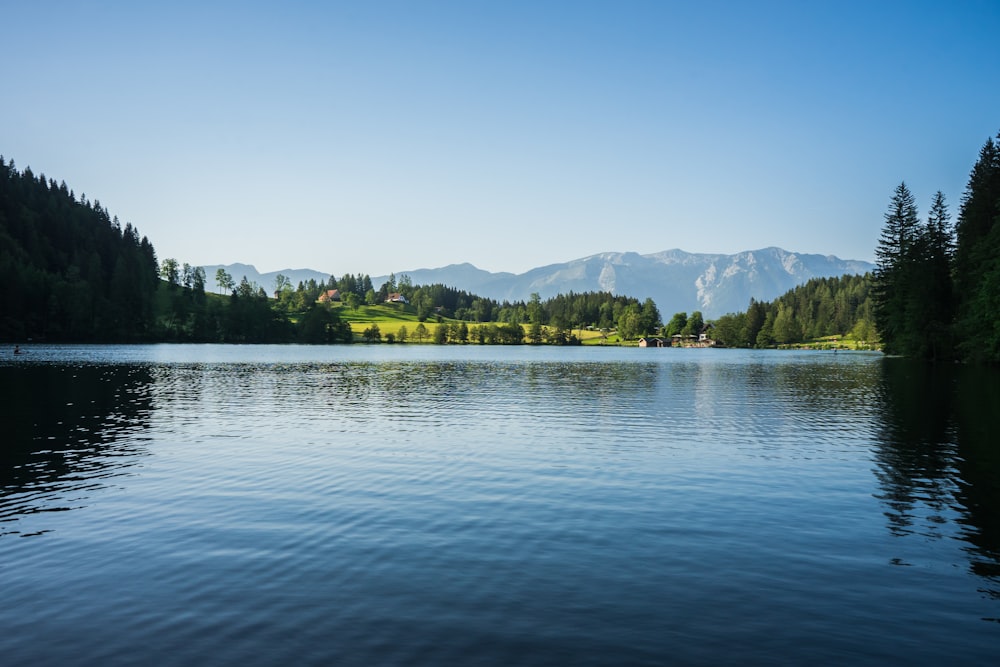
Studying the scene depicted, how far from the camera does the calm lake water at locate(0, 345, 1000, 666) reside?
40.9ft

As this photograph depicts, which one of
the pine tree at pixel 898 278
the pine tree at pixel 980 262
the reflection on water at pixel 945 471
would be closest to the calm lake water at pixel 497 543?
the reflection on water at pixel 945 471

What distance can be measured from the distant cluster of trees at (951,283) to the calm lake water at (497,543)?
66.5 metres

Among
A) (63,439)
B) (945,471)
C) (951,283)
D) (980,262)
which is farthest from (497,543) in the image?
(951,283)

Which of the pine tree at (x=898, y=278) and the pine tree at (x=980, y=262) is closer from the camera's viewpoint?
the pine tree at (x=980, y=262)

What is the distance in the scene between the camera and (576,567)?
16.5 m

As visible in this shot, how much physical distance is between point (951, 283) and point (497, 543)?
133 m

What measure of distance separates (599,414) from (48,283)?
211109mm

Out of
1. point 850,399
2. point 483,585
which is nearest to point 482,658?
point 483,585

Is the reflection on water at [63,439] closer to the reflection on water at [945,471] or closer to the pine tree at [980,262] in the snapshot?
the reflection on water at [945,471]

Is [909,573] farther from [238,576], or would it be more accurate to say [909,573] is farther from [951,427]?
[951,427]

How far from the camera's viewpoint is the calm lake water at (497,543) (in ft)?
40.9

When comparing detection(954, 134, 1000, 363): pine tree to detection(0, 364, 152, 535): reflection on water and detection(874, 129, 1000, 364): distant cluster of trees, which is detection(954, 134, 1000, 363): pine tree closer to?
detection(874, 129, 1000, 364): distant cluster of trees

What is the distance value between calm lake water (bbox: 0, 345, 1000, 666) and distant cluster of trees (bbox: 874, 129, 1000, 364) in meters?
66.5

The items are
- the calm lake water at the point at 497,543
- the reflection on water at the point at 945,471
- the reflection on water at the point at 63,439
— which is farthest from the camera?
the reflection on water at the point at 63,439
